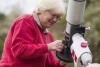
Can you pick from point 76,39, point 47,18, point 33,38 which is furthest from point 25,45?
point 76,39

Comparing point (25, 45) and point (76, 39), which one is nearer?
point (76, 39)

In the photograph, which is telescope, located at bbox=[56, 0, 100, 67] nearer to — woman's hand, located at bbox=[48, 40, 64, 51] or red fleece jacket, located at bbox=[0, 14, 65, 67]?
woman's hand, located at bbox=[48, 40, 64, 51]

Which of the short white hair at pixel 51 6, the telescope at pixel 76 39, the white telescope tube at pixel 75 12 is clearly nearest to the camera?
the telescope at pixel 76 39

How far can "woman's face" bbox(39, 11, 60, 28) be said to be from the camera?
213 cm

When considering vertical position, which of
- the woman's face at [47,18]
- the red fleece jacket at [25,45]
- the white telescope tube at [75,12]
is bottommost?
the red fleece jacket at [25,45]

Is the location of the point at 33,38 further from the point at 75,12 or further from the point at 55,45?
the point at 75,12

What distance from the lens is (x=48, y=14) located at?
2.14 meters

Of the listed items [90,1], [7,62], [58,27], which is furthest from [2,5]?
[7,62]

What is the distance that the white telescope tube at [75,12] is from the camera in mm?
2000

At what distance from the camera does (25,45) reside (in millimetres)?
2080

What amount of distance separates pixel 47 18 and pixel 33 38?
146 mm

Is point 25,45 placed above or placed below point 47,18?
below

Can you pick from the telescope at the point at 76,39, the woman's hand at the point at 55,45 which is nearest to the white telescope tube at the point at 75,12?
the telescope at the point at 76,39

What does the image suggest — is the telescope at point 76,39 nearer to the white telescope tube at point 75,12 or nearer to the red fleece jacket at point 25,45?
the white telescope tube at point 75,12
